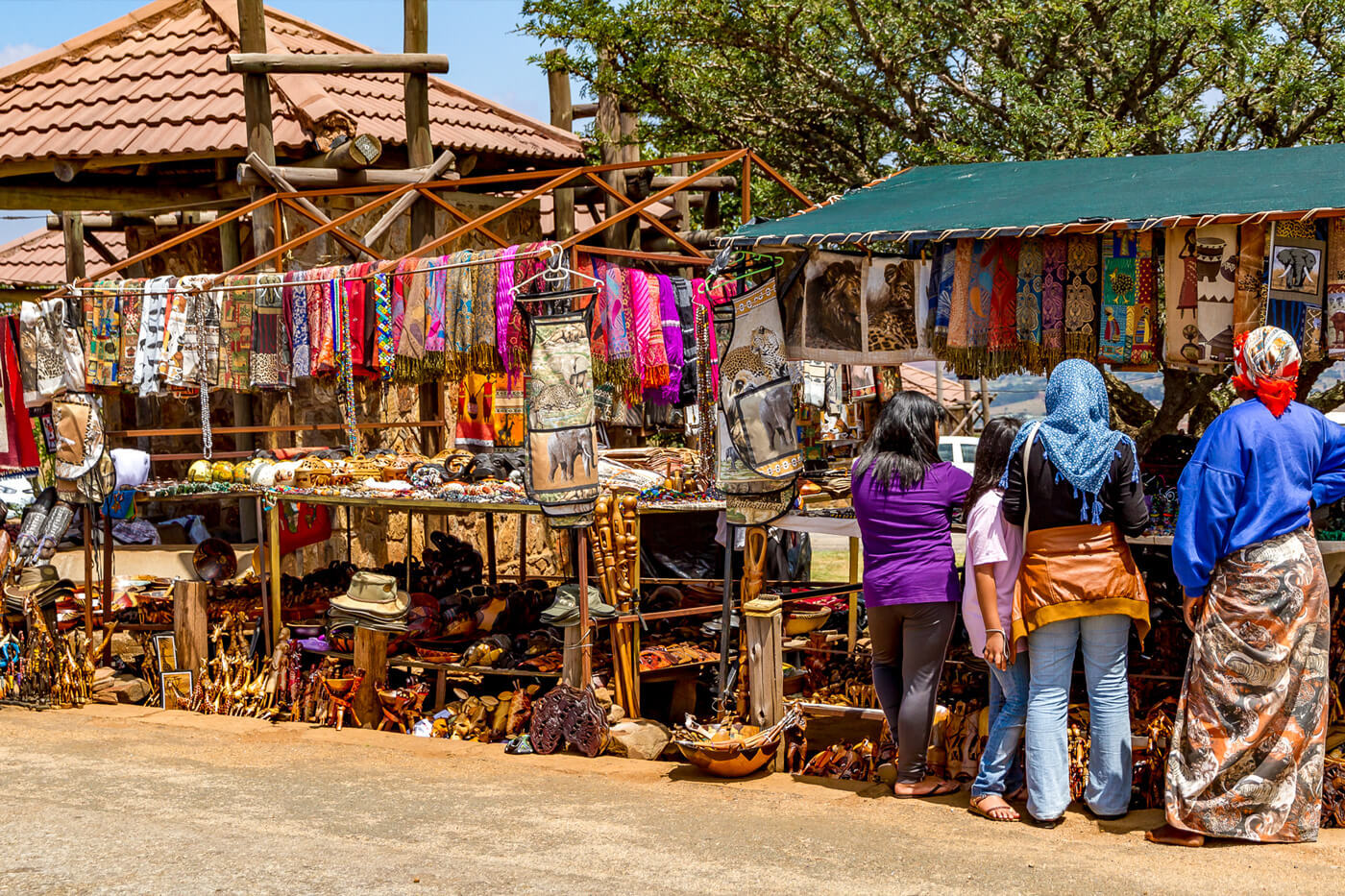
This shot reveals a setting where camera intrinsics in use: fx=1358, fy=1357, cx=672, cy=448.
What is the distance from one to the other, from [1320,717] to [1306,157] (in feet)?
9.27

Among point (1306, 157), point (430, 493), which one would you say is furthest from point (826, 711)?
point (1306, 157)

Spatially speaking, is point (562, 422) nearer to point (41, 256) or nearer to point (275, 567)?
point (275, 567)

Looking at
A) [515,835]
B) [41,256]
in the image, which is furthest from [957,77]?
[41,256]

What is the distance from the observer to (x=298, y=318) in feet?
27.1

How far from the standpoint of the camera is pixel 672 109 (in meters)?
14.3

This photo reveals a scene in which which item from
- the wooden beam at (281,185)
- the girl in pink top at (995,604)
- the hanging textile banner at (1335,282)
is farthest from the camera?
the wooden beam at (281,185)

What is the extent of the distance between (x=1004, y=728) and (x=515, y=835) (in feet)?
6.77

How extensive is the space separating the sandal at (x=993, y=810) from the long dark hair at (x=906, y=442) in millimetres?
1324

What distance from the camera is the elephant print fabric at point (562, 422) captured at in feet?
22.7

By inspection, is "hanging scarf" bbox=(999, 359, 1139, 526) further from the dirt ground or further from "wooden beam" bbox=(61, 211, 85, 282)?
"wooden beam" bbox=(61, 211, 85, 282)

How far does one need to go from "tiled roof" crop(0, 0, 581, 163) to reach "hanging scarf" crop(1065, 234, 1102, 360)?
7.24m

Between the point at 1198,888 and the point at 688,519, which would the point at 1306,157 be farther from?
the point at 688,519

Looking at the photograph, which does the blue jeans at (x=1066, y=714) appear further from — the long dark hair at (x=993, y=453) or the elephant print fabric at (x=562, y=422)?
the elephant print fabric at (x=562, y=422)

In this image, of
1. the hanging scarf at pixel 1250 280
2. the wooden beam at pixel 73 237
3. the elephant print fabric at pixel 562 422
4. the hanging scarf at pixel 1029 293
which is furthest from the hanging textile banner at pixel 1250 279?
the wooden beam at pixel 73 237
